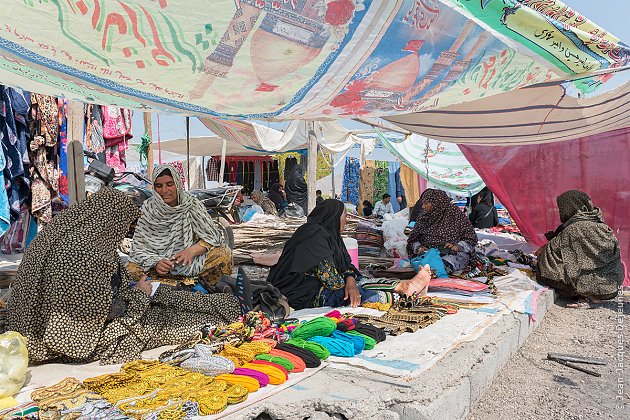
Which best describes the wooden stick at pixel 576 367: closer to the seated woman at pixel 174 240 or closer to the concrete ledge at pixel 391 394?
the concrete ledge at pixel 391 394

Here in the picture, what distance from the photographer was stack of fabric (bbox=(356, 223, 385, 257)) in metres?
6.74

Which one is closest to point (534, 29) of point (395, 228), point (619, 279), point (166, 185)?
point (166, 185)

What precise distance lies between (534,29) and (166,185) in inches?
96.2

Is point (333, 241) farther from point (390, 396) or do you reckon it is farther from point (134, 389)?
point (134, 389)

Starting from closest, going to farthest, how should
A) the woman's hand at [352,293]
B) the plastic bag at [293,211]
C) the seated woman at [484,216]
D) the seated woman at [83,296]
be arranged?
the seated woman at [83,296] → the woman's hand at [352,293] → the seated woman at [484,216] → the plastic bag at [293,211]

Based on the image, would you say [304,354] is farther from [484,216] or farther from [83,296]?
[484,216]

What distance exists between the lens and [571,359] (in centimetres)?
352

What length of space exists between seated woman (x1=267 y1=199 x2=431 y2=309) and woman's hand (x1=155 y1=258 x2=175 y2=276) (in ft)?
2.80

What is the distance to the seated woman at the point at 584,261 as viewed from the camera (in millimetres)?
5066

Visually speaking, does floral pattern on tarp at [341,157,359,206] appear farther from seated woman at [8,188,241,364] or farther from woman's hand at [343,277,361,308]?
seated woman at [8,188,241,364]

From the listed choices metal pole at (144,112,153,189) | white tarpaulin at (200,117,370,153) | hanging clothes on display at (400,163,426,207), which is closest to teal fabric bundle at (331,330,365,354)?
metal pole at (144,112,153,189)

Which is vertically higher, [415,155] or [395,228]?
[415,155]

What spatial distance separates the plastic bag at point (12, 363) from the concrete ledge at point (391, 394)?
0.88 m

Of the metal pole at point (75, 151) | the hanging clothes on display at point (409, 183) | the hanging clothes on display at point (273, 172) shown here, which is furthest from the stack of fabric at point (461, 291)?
the hanging clothes on display at point (273, 172)
